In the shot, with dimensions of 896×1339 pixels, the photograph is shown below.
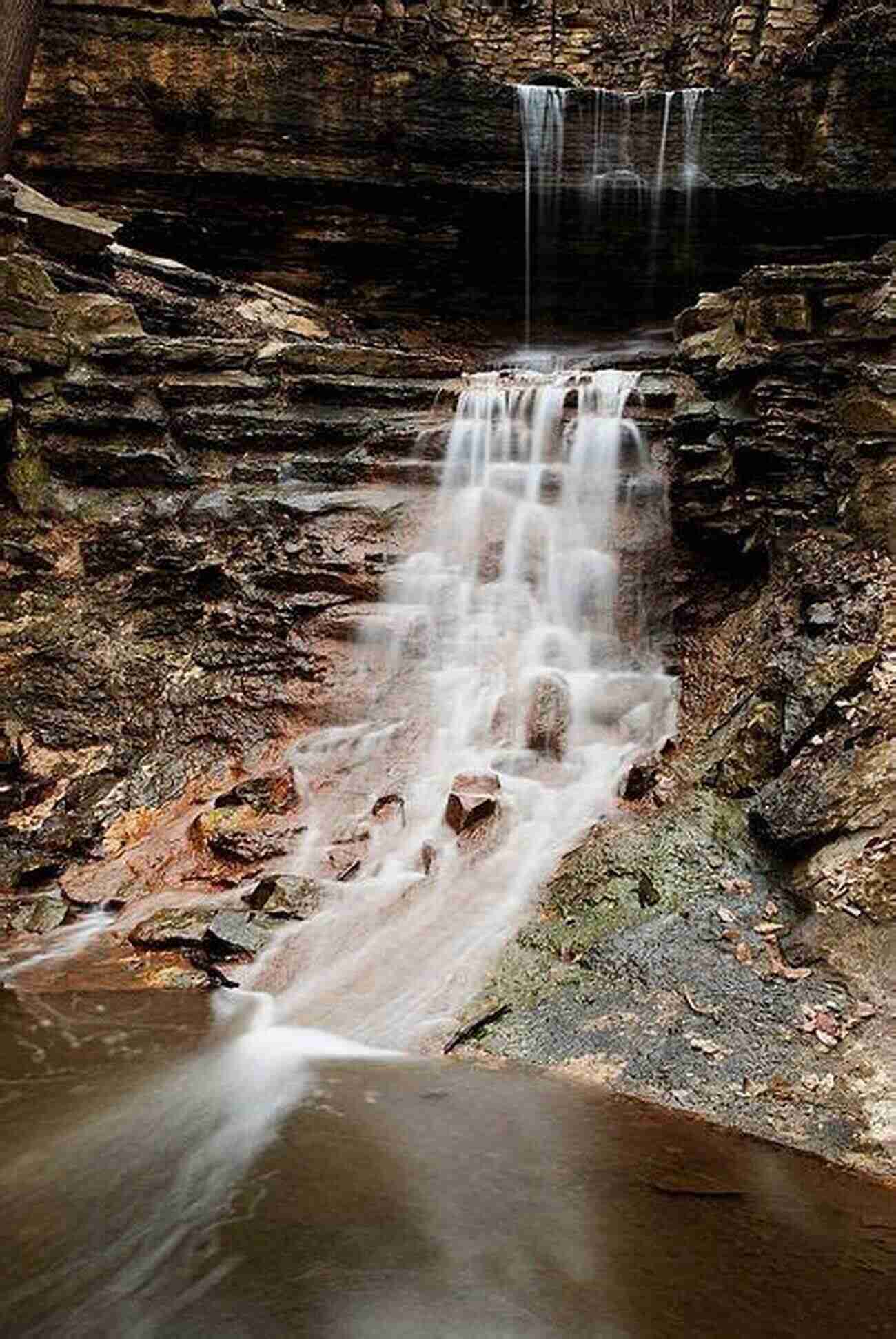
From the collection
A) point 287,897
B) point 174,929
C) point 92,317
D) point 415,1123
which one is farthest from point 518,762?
point 92,317

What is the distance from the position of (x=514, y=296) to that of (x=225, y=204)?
4.98 metres

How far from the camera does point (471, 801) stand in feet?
22.0

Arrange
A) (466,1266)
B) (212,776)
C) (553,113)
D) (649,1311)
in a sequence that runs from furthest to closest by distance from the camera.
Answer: (553,113), (212,776), (466,1266), (649,1311)

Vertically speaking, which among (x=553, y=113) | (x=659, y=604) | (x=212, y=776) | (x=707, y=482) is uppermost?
(x=553, y=113)

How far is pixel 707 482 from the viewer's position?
834cm

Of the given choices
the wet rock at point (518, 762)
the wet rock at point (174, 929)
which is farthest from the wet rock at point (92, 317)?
the wet rock at point (174, 929)

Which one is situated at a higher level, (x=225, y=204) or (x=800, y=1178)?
(x=225, y=204)

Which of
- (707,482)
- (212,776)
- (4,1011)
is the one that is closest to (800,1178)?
(4,1011)

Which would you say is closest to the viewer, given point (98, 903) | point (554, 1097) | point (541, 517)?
point (554, 1097)

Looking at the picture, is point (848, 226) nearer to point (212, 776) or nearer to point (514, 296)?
point (514, 296)

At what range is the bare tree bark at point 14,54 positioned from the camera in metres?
5.25

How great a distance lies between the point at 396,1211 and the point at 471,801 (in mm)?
3490

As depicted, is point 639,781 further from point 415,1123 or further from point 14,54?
point 14,54

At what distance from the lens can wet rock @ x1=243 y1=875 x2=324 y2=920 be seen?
6.03 metres
